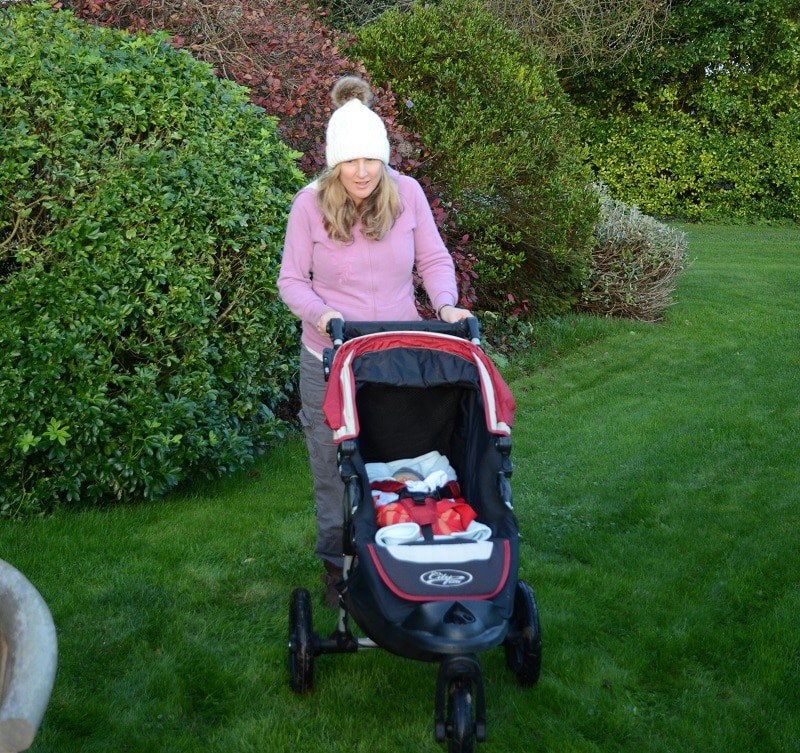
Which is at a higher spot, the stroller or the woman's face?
the woman's face

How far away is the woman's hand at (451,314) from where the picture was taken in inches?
159

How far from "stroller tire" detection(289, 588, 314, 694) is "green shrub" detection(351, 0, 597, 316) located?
5.68m

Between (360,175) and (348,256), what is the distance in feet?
1.09

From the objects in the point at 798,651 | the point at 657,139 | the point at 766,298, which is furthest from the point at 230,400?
the point at 657,139

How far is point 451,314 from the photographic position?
4.11 m

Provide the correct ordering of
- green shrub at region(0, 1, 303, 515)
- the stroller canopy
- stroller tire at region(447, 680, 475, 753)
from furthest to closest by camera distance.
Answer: green shrub at region(0, 1, 303, 515) < the stroller canopy < stroller tire at region(447, 680, 475, 753)

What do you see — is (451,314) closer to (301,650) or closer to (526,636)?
(526,636)

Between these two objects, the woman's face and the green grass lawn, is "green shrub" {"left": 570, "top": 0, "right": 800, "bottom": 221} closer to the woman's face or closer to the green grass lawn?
the green grass lawn

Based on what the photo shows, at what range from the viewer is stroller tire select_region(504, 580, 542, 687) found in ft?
12.4

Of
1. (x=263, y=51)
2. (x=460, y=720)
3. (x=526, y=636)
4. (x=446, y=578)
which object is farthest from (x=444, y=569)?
(x=263, y=51)

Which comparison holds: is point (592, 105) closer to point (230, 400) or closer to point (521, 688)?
point (230, 400)

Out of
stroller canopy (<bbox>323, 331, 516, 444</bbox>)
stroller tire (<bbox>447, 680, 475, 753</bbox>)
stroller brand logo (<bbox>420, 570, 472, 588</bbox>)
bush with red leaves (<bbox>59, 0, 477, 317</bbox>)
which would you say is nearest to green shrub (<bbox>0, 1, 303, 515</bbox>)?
bush with red leaves (<bbox>59, 0, 477, 317</bbox>)

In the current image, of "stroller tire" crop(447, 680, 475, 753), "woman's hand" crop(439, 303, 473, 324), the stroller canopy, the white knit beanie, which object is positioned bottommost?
"stroller tire" crop(447, 680, 475, 753)

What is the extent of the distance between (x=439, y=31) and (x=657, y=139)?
1308 cm
